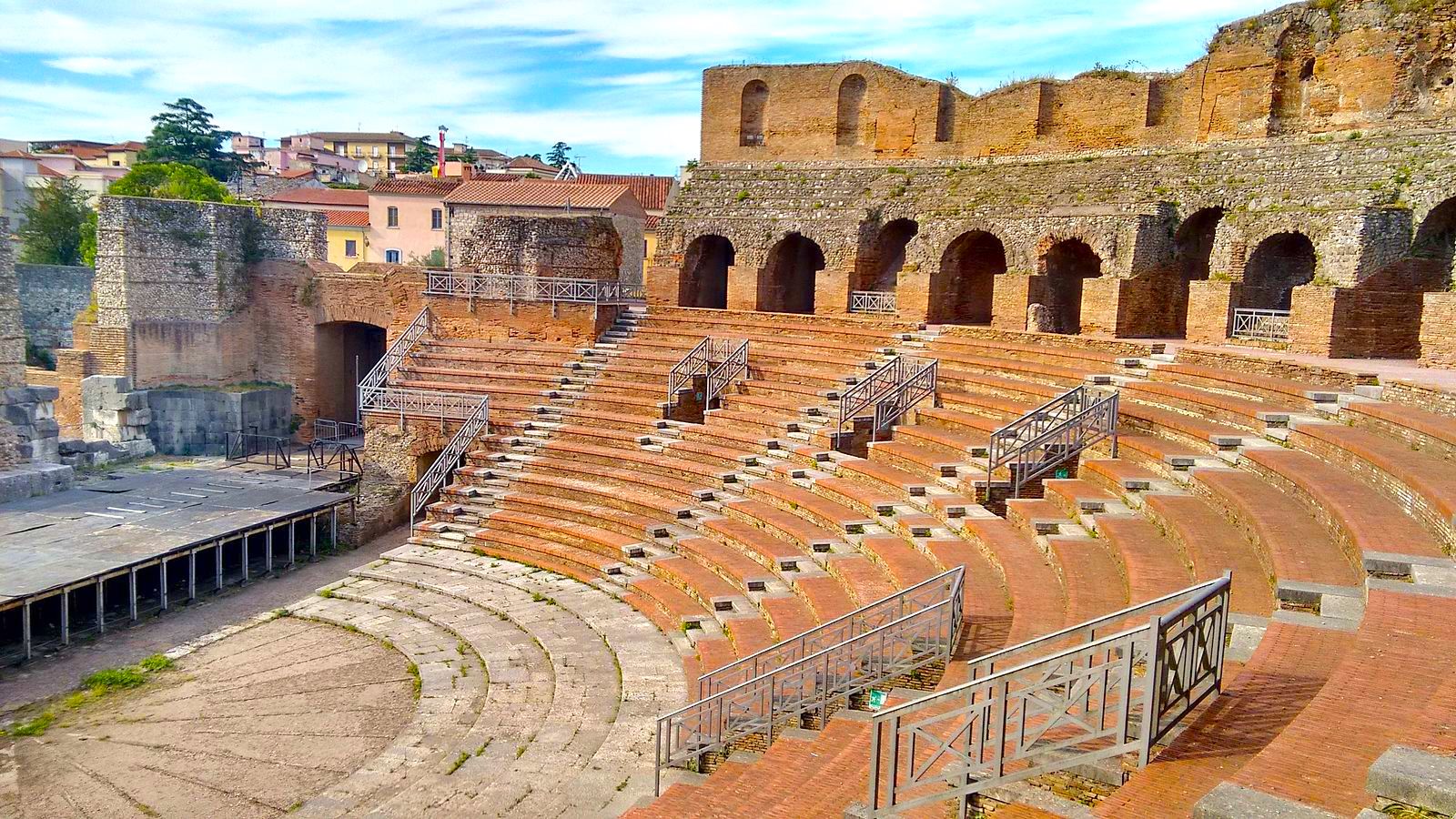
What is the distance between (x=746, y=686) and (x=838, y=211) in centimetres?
1473

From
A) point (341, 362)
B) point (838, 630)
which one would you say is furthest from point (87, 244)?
→ point (838, 630)

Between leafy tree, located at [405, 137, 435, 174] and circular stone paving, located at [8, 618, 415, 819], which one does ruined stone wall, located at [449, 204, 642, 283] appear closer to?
circular stone paving, located at [8, 618, 415, 819]

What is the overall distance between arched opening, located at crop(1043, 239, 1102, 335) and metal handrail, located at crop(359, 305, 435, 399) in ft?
39.2

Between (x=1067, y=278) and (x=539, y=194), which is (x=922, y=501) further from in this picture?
(x=539, y=194)

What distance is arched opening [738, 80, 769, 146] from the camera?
922 inches

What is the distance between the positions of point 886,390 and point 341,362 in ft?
52.7

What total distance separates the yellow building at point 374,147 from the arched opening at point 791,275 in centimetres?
7496

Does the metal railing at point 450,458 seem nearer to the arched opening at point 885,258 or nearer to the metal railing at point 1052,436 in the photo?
the arched opening at point 885,258

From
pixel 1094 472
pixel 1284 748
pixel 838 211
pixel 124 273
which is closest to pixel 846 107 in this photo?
pixel 838 211

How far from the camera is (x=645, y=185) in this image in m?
42.6

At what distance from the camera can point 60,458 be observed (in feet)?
65.0

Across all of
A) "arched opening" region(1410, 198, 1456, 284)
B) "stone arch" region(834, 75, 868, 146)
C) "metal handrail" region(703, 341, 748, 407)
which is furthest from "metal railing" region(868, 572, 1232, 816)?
"stone arch" region(834, 75, 868, 146)

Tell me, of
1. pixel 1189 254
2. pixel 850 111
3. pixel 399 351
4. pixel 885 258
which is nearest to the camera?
pixel 1189 254

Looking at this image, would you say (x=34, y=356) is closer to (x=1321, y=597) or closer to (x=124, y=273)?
(x=124, y=273)
